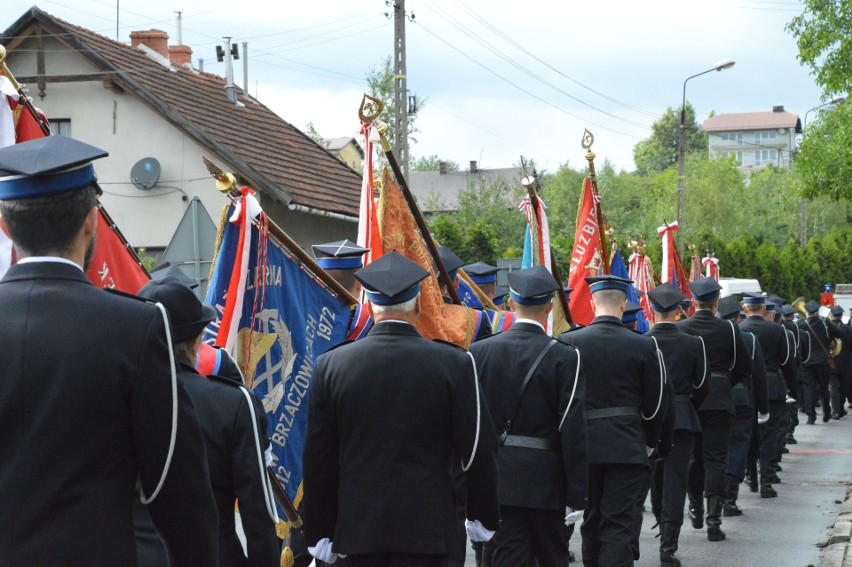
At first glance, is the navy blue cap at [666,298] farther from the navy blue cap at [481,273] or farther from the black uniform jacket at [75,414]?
the black uniform jacket at [75,414]

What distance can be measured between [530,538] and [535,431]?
0.63m

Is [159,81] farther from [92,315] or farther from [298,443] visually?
[92,315]

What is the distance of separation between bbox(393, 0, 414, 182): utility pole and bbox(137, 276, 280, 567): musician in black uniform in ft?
58.4

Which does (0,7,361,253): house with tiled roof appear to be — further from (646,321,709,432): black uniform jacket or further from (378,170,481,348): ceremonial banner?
(378,170,481,348): ceremonial banner

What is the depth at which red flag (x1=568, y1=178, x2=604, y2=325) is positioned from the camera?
11.7 meters

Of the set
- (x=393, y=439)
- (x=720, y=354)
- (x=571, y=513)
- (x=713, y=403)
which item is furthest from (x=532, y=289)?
(x=720, y=354)

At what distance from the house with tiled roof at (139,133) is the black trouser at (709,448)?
492 inches

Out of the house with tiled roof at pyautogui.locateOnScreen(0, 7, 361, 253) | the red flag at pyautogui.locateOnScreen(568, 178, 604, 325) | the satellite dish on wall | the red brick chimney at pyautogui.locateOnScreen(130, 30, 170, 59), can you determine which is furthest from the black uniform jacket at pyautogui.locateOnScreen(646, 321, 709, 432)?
the red brick chimney at pyautogui.locateOnScreen(130, 30, 170, 59)

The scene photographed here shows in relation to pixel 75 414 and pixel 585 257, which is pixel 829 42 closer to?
pixel 585 257

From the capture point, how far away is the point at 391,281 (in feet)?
17.0

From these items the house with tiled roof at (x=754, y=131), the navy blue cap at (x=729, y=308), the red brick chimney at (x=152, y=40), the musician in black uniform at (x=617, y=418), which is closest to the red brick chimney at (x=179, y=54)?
the red brick chimney at (x=152, y=40)

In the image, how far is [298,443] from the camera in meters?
6.61

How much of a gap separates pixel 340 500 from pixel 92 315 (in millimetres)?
2482

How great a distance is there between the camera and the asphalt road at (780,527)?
9.51 metres
